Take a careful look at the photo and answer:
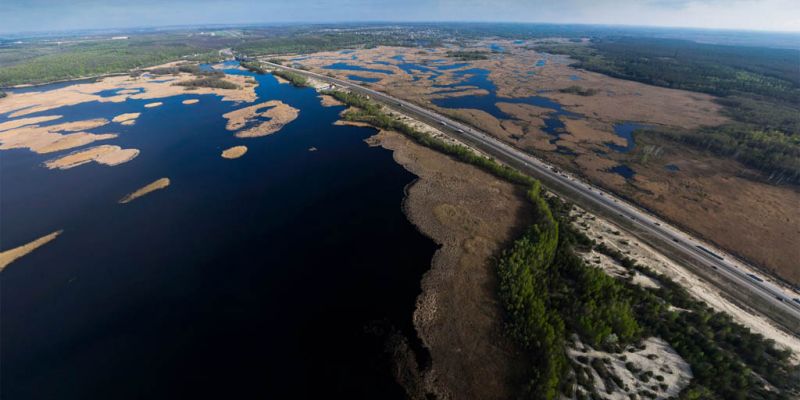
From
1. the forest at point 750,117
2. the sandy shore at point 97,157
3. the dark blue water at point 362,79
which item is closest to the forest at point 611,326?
the forest at point 750,117

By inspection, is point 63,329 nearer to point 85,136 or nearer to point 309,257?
point 309,257

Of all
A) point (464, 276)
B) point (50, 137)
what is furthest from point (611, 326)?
point (50, 137)

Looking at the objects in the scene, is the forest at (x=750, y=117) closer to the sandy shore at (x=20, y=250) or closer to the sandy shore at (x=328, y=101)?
the sandy shore at (x=328, y=101)

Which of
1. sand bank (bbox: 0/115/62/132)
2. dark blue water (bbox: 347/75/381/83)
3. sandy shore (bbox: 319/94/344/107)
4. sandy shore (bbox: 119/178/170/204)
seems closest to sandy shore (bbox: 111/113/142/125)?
sand bank (bbox: 0/115/62/132)

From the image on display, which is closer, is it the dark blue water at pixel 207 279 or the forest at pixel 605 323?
the forest at pixel 605 323

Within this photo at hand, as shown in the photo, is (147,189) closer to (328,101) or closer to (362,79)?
(328,101)

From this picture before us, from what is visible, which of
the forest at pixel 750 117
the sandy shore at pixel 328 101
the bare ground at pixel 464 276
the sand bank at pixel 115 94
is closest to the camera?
the bare ground at pixel 464 276
